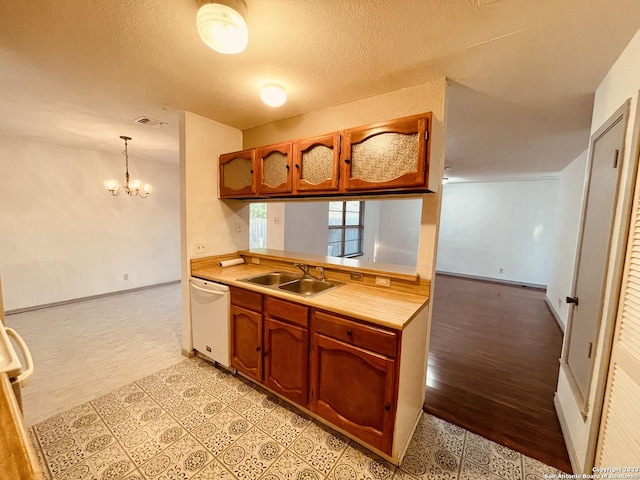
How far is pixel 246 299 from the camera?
2061mm

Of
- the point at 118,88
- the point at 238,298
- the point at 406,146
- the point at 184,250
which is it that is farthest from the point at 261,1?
the point at 184,250

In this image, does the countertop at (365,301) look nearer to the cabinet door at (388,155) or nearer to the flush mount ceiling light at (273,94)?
the cabinet door at (388,155)

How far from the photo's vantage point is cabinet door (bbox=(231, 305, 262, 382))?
2.02 metres

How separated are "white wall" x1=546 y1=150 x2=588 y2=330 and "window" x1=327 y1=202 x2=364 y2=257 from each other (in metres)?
4.01

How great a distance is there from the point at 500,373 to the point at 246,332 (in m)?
2.43

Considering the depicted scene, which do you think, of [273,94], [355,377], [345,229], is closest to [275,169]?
[273,94]

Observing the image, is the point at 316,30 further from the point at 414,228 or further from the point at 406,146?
the point at 414,228

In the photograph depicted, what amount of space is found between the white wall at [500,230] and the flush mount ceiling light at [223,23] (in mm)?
6472

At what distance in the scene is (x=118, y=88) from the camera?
1.97 metres

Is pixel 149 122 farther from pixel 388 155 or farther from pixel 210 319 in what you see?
pixel 388 155

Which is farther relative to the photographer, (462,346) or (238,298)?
(462,346)

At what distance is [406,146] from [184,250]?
7.22 feet

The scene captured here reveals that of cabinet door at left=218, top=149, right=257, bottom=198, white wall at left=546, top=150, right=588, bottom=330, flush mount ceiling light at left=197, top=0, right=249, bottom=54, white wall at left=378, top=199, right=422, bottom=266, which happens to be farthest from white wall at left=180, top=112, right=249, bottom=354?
white wall at left=378, top=199, right=422, bottom=266

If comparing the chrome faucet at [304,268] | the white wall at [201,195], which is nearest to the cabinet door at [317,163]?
the chrome faucet at [304,268]
